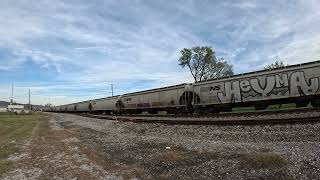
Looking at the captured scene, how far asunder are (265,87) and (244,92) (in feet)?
6.42

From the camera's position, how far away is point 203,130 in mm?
16656

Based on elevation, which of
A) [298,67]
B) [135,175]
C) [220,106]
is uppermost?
[298,67]

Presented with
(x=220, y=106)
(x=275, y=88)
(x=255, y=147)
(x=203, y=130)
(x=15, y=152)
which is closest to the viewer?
(x=255, y=147)

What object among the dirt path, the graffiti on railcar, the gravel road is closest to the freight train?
the graffiti on railcar

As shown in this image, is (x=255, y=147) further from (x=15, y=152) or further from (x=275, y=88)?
(x=275, y=88)

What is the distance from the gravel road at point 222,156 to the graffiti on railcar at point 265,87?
8244 mm

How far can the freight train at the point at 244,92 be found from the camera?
71.6 ft

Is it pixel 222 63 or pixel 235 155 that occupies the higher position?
pixel 222 63

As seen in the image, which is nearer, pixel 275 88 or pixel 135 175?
pixel 135 175

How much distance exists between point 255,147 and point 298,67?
43.4ft

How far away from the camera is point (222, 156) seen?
9781 millimetres

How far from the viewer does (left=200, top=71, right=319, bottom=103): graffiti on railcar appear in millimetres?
21750

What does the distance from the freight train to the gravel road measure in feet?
27.3

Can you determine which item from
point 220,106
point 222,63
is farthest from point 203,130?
point 222,63
